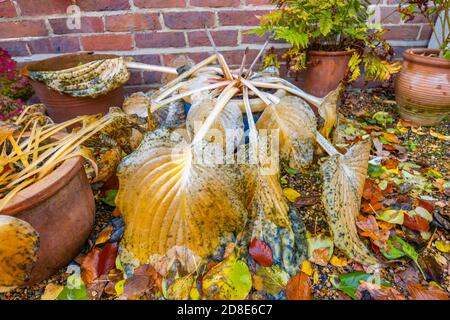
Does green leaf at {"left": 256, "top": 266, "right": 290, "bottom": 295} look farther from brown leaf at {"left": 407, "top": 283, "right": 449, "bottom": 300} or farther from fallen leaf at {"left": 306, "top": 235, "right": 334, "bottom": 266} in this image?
brown leaf at {"left": 407, "top": 283, "right": 449, "bottom": 300}

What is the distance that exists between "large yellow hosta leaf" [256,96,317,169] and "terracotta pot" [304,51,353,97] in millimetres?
782

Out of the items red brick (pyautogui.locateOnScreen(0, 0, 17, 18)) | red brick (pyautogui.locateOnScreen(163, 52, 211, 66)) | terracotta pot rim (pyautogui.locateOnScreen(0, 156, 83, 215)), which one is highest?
red brick (pyautogui.locateOnScreen(0, 0, 17, 18))

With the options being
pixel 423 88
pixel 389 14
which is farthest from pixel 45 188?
pixel 389 14

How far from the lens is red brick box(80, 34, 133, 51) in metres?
1.78

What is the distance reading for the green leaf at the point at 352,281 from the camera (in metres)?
0.85

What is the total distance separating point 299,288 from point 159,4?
1.68 m

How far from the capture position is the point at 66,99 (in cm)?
144

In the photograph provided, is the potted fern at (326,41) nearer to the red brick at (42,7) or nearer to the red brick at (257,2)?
the red brick at (257,2)

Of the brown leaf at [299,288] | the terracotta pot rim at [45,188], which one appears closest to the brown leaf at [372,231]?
the brown leaf at [299,288]

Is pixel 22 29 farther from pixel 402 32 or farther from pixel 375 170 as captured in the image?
pixel 402 32

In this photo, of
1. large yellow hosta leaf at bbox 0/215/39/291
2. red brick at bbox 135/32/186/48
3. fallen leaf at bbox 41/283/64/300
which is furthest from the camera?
red brick at bbox 135/32/186/48

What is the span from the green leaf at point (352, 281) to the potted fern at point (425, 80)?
117cm

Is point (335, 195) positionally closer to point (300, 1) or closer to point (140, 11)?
point (300, 1)

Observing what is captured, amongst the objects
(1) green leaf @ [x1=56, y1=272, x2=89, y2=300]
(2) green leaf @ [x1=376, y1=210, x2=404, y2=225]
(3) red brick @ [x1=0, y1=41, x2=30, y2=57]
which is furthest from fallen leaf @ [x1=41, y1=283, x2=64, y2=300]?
(3) red brick @ [x1=0, y1=41, x2=30, y2=57]
